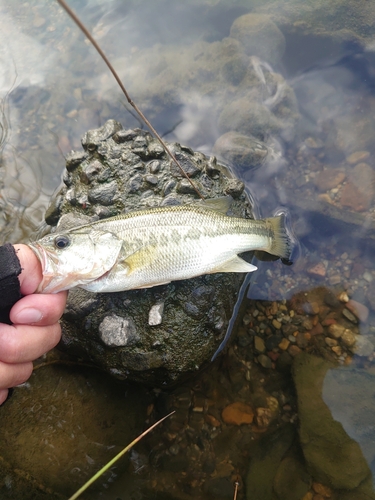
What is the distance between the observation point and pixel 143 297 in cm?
389

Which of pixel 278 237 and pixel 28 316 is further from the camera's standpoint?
pixel 278 237

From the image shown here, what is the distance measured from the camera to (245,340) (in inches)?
187

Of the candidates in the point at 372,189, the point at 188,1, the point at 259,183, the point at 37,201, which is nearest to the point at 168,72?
the point at 188,1

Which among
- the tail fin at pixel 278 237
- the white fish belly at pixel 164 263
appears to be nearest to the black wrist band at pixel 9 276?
the white fish belly at pixel 164 263

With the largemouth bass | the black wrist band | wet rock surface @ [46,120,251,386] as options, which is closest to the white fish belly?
the largemouth bass

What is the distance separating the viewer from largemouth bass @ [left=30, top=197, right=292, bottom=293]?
3.27 metres

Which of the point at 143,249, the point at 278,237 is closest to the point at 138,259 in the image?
the point at 143,249

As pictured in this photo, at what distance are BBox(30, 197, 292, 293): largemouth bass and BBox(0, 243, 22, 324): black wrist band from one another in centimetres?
26

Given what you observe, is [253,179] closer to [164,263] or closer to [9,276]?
[164,263]

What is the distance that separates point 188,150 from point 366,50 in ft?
12.1

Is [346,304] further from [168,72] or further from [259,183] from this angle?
[168,72]

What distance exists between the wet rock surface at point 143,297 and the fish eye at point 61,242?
0.85 meters

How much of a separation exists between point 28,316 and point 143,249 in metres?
1.25

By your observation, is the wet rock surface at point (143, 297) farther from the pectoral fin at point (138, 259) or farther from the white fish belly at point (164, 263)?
the pectoral fin at point (138, 259)
